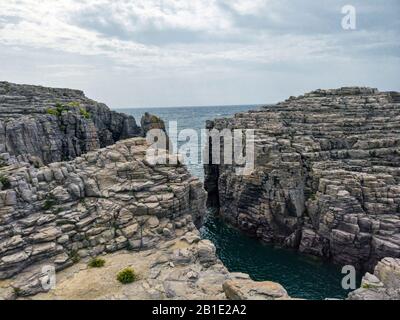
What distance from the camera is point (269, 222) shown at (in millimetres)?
55969

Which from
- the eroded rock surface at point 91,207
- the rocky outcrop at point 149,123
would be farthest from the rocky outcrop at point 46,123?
the eroded rock surface at point 91,207

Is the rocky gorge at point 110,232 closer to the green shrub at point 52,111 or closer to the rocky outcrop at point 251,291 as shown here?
the rocky outcrop at point 251,291

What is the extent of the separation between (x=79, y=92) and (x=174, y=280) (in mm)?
85032

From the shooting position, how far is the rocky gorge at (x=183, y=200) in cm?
2730

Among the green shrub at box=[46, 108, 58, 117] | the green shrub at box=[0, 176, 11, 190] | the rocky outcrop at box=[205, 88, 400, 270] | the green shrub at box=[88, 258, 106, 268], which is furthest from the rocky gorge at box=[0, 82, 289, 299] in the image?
the green shrub at box=[46, 108, 58, 117]

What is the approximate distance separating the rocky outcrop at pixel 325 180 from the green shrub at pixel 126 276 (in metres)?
31.3

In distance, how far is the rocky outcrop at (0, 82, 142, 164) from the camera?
62094 mm

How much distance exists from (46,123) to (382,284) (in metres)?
64.6

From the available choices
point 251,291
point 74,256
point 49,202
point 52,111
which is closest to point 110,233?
point 74,256

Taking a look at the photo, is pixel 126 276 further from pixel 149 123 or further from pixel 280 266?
pixel 149 123

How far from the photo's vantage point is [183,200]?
37750 mm

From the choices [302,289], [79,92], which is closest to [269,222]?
[302,289]

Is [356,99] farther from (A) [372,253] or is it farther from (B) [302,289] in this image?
(B) [302,289]
